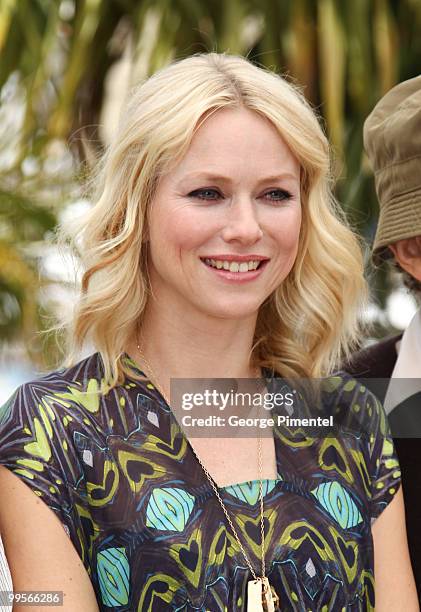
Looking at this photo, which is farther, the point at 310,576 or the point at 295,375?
the point at 295,375

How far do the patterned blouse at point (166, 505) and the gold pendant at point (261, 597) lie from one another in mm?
16

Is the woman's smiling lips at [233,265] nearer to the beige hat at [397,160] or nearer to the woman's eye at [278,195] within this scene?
the woman's eye at [278,195]

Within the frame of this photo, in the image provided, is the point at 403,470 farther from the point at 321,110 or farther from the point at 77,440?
the point at 321,110

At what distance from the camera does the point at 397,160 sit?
7.10 ft

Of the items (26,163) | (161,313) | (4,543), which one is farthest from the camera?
(26,163)

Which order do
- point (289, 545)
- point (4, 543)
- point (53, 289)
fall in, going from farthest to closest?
point (53, 289) < point (289, 545) < point (4, 543)

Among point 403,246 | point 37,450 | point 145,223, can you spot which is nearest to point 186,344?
point 145,223

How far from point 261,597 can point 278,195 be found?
0.72m

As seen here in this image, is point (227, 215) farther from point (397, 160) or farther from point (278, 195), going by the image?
point (397, 160)

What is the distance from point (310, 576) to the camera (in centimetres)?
177

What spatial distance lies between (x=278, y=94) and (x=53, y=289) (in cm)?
179

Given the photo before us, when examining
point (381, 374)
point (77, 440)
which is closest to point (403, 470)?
point (381, 374)

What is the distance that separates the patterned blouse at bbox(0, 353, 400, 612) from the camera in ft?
5.60

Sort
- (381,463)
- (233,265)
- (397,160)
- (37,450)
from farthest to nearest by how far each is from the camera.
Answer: (397,160) → (381,463) → (233,265) → (37,450)
